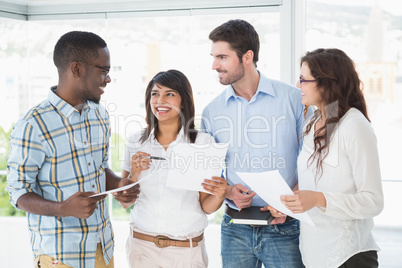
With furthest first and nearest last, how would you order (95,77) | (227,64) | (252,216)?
(227,64) → (252,216) → (95,77)

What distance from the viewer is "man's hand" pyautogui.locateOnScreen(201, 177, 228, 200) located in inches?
77.3

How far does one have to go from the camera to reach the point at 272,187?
1771 millimetres

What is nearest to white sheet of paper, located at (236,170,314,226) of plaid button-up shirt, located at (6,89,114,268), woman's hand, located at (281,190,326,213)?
woman's hand, located at (281,190,326,213)

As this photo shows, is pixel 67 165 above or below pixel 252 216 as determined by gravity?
above

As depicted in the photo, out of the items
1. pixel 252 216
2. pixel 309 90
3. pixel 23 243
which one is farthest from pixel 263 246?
pixel 23 243

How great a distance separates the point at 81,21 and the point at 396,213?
287 cm

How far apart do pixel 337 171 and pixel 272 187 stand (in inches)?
10.4

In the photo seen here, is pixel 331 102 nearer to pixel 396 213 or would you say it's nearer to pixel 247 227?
pixel 247 227

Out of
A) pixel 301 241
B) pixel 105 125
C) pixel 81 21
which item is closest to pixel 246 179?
pixel 301 241

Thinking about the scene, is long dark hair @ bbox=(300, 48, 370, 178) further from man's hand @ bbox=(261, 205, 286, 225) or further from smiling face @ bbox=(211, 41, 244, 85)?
smiling face @ bbox=(211, 41, 244, 85)

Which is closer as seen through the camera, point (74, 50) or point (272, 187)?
point (272, 187)

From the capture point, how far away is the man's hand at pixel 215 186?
6.44 feet

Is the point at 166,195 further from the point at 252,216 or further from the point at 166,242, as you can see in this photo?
the point at 252,216

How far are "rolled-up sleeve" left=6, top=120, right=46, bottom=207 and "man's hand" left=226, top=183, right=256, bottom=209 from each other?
0.88 metres
